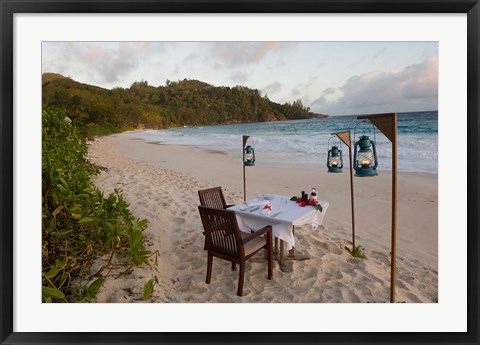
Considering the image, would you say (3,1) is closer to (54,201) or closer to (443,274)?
(54,201)

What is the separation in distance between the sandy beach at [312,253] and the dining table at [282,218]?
167 mm

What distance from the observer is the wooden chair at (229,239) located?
233 cm

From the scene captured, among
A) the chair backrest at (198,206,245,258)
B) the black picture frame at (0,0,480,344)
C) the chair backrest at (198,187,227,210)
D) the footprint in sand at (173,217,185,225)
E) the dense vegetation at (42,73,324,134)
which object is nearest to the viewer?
the black picture frame at (0,0,480,344)

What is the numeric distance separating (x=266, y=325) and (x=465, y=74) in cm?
165

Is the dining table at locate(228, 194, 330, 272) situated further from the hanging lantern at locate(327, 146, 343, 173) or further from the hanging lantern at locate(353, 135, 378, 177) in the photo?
the hanging lantern at locate(353, 135, 378, 177)

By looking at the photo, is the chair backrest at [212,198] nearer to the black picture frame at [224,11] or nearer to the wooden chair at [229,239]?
the wooden chair at [229,239]

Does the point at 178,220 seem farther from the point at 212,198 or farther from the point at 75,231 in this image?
the point at 75,231

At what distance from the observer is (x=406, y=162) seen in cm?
902

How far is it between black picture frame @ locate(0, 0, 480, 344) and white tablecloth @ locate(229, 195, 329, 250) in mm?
1286

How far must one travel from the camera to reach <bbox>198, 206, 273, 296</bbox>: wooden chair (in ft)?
7.65

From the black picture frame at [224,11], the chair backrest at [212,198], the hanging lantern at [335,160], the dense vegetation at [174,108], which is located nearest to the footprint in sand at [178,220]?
the chair backrest at [212,198]

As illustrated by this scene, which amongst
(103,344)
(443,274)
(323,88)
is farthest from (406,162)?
(103,344)

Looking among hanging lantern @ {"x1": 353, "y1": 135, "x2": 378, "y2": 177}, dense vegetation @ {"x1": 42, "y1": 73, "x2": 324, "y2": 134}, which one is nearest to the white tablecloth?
hanging lantern @ {"x1": 353, "y1": 135, "x2": 378, "y2": 177}

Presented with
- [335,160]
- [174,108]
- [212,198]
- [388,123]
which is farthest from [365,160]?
[174,108]
